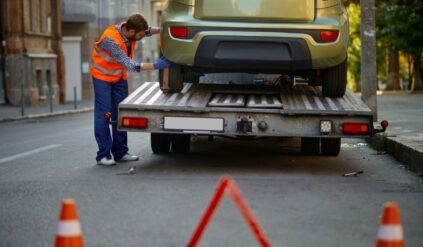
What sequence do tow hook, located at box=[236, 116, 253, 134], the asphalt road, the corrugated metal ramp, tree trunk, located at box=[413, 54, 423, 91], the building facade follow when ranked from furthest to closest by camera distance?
tree trunk, located at box=[413, 54, 423, 91], the building facade, the corrugated metal ramp, tow hook, located at box=[236, 116, 253, 134], the asphalt road

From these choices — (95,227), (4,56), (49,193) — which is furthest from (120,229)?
(4,56)

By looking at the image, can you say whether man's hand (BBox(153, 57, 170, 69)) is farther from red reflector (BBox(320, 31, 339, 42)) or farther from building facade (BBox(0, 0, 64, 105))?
building facade (BBox(0, 0, 64, 105))

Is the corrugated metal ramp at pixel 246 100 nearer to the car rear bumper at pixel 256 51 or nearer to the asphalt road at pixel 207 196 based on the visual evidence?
the car rear bumper at pixel 256 51

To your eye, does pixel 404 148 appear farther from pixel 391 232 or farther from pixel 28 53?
pixel 28 53

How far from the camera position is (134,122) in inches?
368

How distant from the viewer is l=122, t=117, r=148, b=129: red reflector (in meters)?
9.30

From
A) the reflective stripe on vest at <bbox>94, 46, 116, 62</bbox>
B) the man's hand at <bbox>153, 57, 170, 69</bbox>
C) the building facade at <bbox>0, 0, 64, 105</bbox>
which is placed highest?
the reflective stripe on vest at <bbox>94, 46, 116, 62</bbox>

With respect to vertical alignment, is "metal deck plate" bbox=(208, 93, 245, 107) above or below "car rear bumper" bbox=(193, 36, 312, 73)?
below

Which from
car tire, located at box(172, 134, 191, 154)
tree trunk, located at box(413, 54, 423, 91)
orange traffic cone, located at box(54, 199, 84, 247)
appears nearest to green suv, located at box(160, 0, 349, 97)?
car tire, located at box(172, 134, 191, 154)

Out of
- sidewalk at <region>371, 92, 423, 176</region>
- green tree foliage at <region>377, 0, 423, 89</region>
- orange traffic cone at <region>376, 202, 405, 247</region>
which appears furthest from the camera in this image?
green tree foliage at <region>377, 0, 423, 89</region>

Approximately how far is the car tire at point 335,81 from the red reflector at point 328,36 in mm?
454

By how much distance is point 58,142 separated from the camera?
14.5m

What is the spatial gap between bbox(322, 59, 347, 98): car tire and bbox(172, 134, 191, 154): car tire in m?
1.91

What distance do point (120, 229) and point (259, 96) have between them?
4113 mm
